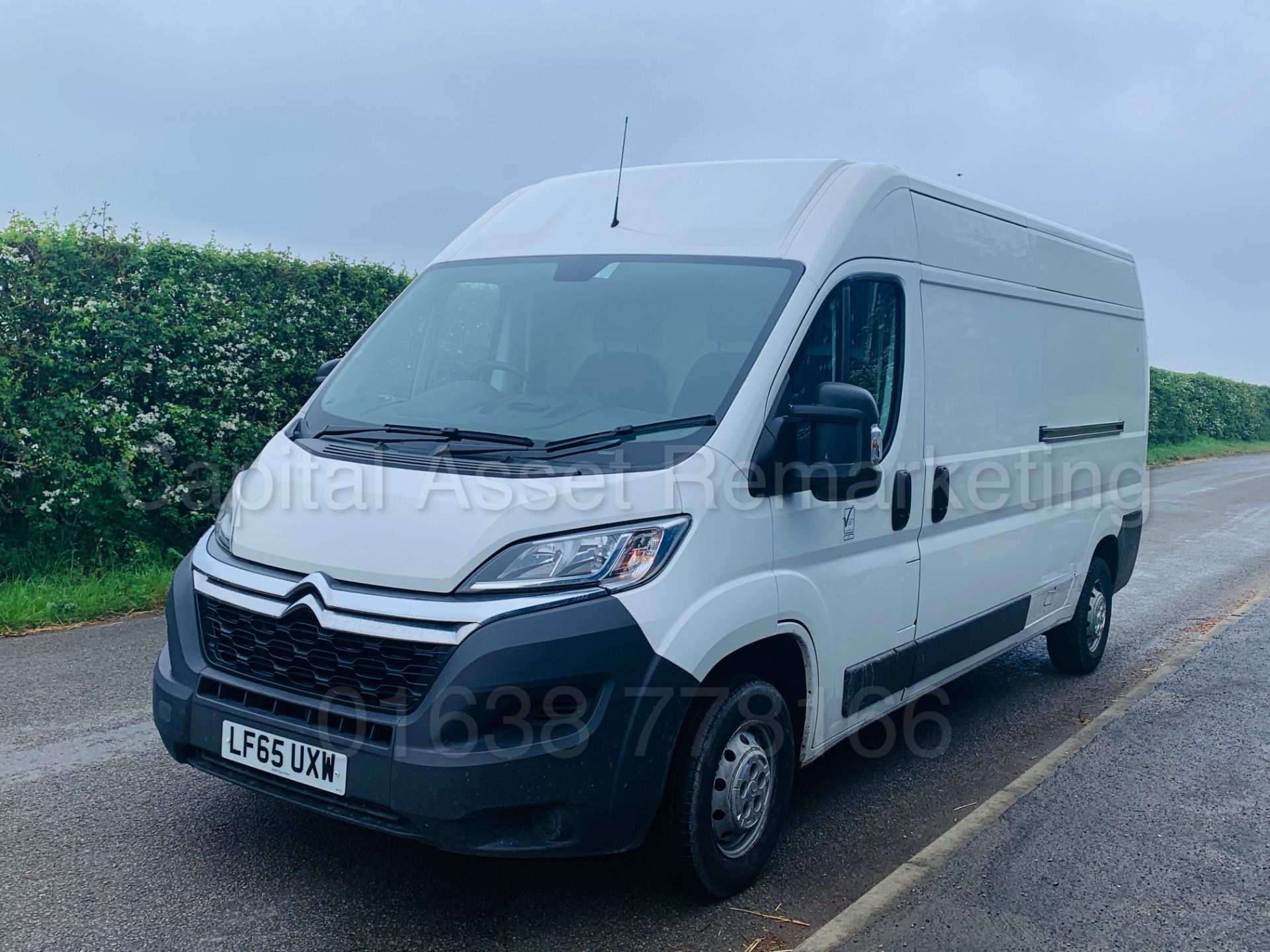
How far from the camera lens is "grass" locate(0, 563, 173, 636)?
7270mm

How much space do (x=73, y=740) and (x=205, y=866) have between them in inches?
63.5

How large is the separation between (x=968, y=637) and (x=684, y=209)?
2.44 metres

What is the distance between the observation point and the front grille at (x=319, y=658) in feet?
10.9

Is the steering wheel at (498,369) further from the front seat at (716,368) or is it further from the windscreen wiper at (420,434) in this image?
the front seat at (716,368)

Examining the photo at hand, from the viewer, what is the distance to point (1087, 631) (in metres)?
7.11

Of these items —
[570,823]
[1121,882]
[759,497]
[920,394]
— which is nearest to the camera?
[570,823]

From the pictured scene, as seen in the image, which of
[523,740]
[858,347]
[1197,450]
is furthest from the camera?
[1197,450]

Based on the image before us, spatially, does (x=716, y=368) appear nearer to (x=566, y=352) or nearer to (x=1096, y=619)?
(x=566, y=352)

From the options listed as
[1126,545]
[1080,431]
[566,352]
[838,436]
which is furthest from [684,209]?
[1126,545]

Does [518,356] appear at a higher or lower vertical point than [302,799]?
higher

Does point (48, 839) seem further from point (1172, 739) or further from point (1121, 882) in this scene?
point (1172, 739)

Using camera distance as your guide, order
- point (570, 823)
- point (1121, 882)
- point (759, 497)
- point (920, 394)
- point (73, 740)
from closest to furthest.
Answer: point (570, 823), point (759, 497), point (1121, 882), point (920, 394), point (73, 740)

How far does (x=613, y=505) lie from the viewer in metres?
3.47

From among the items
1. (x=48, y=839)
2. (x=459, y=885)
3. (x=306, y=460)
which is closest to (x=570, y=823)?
(x=459, y=885)
